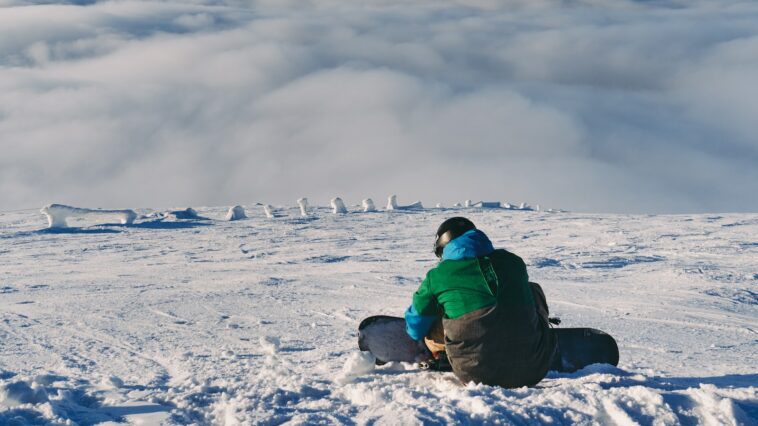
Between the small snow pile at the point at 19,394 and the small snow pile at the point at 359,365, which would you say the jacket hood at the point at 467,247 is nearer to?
the small snow pile at the point at 359,365

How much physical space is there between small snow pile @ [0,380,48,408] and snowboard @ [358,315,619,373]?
228 cm

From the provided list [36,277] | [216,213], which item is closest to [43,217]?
[216,213]

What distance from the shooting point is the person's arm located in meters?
4.47

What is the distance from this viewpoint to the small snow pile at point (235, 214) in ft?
72.3

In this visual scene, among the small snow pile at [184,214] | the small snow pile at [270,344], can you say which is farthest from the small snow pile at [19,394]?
the small snow pile at [184,214]

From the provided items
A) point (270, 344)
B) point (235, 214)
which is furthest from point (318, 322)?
point (235, 214)

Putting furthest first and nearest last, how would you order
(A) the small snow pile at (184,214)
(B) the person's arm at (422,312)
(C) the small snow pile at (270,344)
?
(A) the small snow pile at (184,214) < (C) the small snow pile at (270,344) < (B) the person's arm at (422,312)

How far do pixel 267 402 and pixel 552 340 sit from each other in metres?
1.97

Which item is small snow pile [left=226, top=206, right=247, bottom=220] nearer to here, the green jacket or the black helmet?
the black helmet

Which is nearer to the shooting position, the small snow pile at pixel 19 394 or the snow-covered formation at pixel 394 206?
the small snow pile at pixel 19 394

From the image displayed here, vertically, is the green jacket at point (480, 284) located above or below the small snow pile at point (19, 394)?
above

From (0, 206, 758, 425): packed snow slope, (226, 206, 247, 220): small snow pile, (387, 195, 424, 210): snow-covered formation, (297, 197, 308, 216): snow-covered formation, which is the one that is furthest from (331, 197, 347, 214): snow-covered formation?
(0, 206, 758, 425): packed snow slope

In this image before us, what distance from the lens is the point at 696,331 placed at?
7.45 m

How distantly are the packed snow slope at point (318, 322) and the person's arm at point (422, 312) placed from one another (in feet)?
1.22
